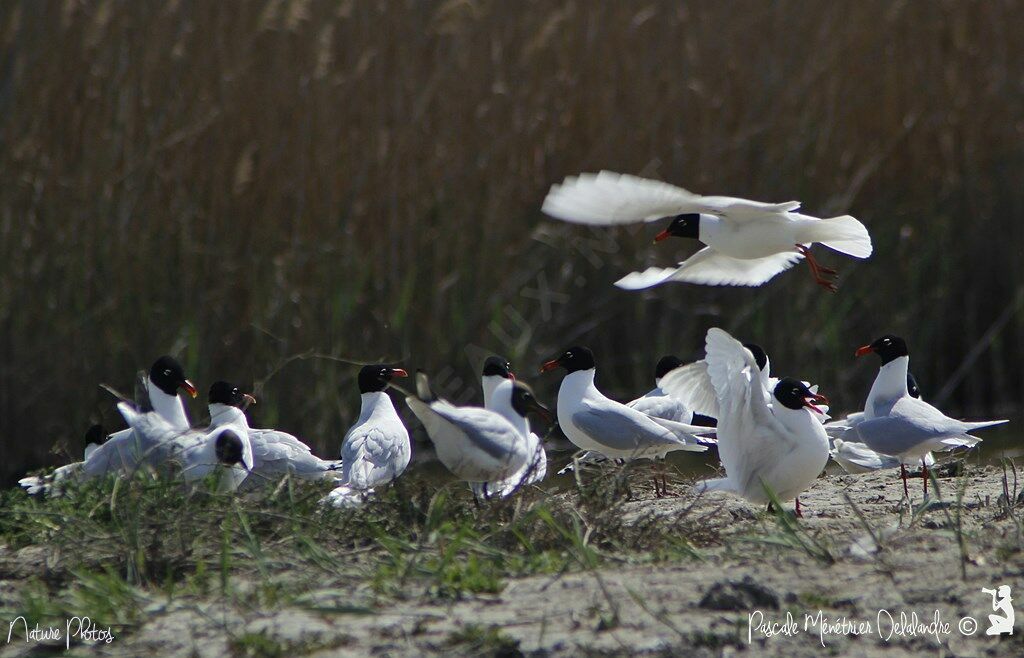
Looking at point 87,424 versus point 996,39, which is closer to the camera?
point 87,424

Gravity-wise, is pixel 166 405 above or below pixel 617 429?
below

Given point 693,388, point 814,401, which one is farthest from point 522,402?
point 814,401

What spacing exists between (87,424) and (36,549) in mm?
2474

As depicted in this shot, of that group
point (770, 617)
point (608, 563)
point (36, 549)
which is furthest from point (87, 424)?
point (770, 617)

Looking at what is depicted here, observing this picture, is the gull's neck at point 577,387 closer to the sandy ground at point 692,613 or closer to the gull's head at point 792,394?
the gull's head at point 792,394

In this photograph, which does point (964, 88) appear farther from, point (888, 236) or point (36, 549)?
point (36, 549)

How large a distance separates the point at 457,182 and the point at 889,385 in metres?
2.84

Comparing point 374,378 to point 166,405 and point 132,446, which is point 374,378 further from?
point 132,446

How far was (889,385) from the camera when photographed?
630 centimetres

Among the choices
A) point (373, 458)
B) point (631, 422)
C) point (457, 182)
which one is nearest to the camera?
point (373, 458)

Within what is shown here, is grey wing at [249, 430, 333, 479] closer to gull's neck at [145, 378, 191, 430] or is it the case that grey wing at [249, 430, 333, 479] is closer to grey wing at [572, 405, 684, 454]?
gull's neck at [145, 378, 191, 430]

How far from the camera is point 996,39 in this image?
9.23 meters

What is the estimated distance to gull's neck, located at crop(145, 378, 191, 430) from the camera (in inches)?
256

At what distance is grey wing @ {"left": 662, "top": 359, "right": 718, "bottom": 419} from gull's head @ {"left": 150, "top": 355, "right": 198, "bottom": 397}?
2.25 metres
